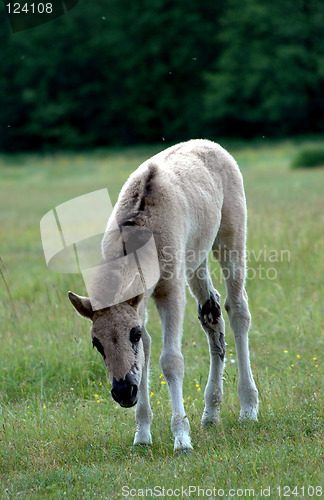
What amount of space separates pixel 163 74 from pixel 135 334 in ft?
165

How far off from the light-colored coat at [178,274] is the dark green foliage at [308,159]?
23.1 metres

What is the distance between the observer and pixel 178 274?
4.79m

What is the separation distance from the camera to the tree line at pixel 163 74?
48.9m

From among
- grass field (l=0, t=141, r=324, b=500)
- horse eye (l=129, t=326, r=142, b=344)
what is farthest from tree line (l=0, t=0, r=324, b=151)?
horse eye (l=129, t=326, r=142, b=344)

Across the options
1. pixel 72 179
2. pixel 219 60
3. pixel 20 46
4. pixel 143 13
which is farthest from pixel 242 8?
Result: pixel 72 179

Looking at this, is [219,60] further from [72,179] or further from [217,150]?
[217,150]

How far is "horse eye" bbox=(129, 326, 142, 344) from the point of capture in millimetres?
4141

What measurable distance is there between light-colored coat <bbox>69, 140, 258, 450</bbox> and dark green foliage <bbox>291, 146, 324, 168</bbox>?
23081 millimetres

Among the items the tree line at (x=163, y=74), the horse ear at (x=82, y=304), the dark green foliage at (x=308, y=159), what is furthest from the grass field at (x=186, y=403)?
the tree line at (x=163, y=74)

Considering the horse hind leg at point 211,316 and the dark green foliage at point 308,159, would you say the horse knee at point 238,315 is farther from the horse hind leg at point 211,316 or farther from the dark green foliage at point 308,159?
the dark green foliage at point 308,159

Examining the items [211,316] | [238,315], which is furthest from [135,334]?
[238,315]

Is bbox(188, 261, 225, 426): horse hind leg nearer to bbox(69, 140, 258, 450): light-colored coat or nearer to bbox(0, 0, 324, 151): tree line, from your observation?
bbox(69, 140, 258, 450): light-colored coat

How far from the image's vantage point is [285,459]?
428cm

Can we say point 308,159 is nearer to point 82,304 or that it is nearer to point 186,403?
point 186,403
